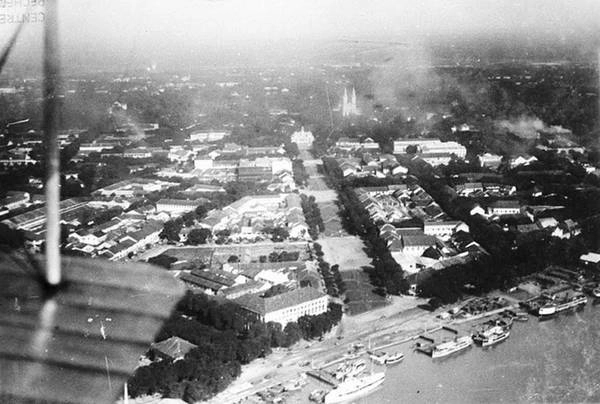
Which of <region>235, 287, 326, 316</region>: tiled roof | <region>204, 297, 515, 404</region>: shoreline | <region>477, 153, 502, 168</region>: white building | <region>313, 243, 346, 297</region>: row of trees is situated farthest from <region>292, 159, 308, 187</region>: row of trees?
<region>235, 287, 326, 316</region>: tiled roof

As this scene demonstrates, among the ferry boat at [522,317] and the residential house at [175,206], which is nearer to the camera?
the ferry boat at [522,317]

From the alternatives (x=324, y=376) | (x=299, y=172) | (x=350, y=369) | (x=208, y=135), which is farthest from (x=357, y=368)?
(x=208, y=135)

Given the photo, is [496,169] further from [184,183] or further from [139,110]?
[139,110]

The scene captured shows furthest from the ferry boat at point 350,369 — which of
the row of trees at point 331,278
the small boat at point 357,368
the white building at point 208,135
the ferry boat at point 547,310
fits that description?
the white building at point 208,135

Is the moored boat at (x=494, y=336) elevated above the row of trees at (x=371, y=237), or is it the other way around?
the row of trees at (x=371, y=237)

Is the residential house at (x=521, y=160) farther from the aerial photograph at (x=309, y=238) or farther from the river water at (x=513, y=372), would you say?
the river water at (x=513, y=372)

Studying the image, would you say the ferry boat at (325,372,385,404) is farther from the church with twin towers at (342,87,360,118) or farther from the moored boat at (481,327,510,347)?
the church with twin towers at (342,87,360,118)
